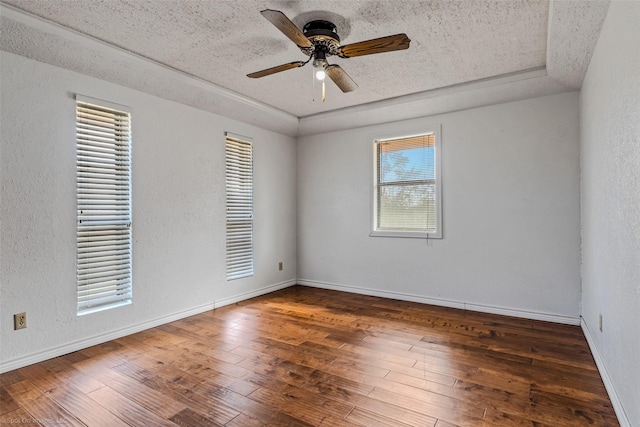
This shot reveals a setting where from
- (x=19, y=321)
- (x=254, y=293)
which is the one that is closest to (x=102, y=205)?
(x=19, y=321)

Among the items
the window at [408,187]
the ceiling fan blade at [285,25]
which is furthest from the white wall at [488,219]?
the ceiling fan blade at [285,25]

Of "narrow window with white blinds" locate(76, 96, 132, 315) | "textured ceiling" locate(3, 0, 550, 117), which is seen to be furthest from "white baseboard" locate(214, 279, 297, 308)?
"textured ceiling" locate(3, 0, 550, 117)

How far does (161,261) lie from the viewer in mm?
3531

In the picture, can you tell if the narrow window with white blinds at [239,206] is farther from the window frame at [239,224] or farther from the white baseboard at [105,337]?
the white baseboard at [105,337]

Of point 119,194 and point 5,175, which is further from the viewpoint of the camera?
point 119,194

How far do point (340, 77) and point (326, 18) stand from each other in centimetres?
50

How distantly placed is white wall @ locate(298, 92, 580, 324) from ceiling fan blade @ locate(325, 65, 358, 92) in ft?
5.63

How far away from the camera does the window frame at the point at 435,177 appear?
4168 millimetres

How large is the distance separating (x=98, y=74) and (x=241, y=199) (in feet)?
6.72

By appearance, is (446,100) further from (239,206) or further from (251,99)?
(239,206)

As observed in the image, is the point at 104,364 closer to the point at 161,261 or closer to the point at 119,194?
the point at 161,261

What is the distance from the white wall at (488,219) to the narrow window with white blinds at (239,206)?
1251 mm

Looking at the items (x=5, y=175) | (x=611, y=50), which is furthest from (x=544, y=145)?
(x=5, y=175)

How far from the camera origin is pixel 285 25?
2004 millimetres
